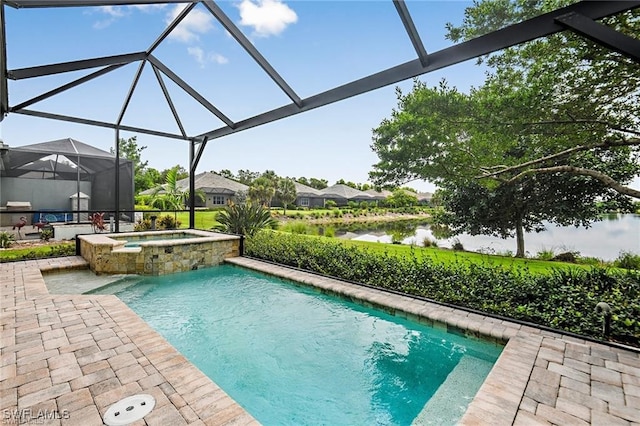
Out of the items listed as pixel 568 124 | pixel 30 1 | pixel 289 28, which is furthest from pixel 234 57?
pixel 568 124

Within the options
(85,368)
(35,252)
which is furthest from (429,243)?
(35,252)

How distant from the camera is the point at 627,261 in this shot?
725 cm

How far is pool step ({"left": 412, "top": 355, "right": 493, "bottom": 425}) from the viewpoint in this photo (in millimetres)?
2549

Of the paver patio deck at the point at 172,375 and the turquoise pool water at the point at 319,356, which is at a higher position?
the paver patio deck at the point at 172,375

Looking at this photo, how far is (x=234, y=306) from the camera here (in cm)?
512

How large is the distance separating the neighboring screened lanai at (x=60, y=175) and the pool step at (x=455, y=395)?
42.8 ft

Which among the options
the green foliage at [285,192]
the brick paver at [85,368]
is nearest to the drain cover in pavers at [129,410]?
the brick paver at [85,368]

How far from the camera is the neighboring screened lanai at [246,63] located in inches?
111

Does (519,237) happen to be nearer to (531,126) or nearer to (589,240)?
(589,240)

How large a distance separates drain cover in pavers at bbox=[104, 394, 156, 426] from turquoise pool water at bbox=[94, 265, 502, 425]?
32.8 inches

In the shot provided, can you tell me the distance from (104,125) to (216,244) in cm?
470

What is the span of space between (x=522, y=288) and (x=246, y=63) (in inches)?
238

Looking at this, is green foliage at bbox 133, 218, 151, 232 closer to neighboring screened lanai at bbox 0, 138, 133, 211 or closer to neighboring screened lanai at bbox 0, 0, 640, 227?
neighboring screened lanai at bbox 0, 138, 133, 211

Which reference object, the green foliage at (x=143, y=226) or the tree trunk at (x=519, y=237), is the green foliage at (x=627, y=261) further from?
the green foliage at (x=143, y=226)
